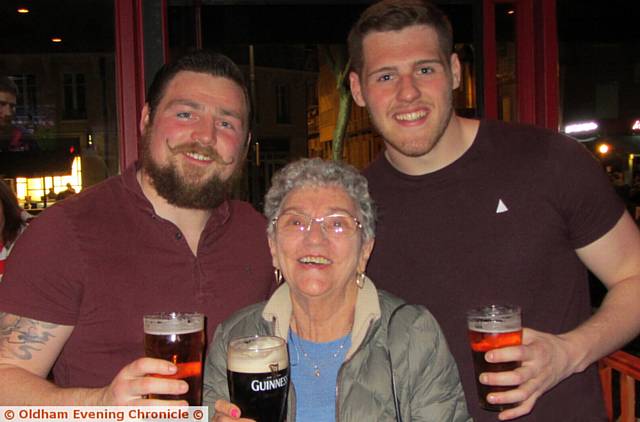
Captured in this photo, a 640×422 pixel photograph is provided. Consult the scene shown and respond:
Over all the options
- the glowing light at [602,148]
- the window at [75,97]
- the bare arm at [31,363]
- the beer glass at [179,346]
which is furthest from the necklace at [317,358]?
the glowing light at [602,148]

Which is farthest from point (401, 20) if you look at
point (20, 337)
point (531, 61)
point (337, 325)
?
point (20, 337)

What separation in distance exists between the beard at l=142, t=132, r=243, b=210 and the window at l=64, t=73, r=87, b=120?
1603 millimetres

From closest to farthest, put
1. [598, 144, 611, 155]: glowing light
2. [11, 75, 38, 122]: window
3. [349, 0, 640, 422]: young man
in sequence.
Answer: [349, 0, 640, 422]: young man → [11, 75, 38, 122]: window → [598, 144, 611, 155]: glowing light

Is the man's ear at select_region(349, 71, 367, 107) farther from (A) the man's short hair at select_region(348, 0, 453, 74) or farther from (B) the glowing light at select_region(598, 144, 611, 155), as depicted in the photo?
(B) the glowing light at select_region(598, 144, 611, 155)

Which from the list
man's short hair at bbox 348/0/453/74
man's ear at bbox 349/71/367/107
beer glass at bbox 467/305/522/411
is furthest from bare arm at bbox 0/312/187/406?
man's short hair at bbox 348/0/453/74

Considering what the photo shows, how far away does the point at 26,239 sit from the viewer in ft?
7.11

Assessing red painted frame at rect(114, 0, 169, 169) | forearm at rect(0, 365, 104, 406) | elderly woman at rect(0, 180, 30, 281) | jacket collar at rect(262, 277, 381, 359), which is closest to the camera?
forearm at rect(0, 365, 104, 406)

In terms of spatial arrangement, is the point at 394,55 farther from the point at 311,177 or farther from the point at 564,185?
the point at 564,185

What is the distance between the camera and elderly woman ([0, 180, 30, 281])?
160 inches

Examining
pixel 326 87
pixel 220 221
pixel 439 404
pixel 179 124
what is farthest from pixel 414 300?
pixel 326 87

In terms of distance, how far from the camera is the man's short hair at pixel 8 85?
12.2ft

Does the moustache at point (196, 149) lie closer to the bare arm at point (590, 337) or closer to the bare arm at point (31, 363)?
the bare arm at point (31, 363)

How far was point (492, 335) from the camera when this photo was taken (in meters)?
1.78

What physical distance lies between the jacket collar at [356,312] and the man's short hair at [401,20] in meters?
0.93
